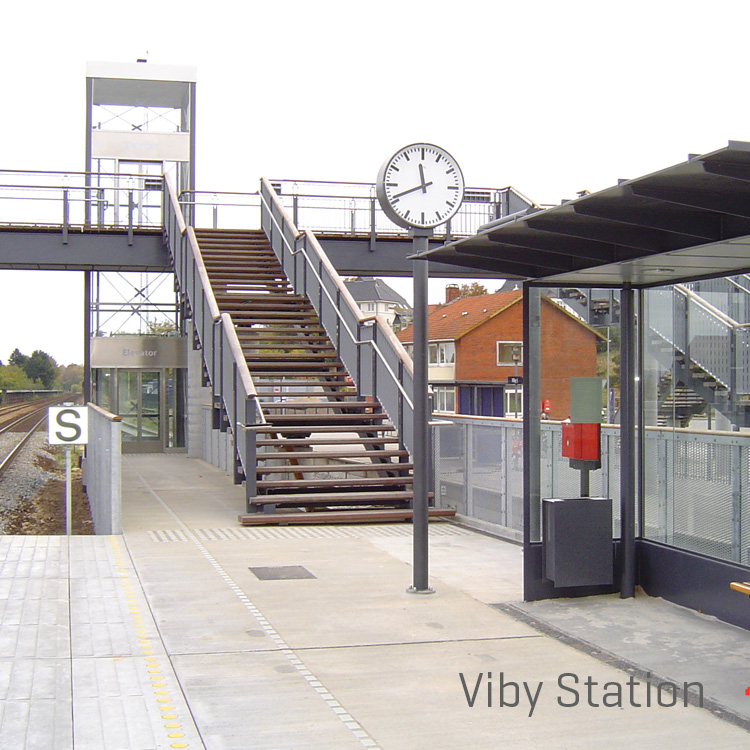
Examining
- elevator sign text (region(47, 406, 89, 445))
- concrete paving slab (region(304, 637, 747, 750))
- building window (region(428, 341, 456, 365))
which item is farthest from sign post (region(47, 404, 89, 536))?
building window (region(428, 341, 456, 365))

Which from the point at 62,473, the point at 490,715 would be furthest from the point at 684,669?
the point at 62,473

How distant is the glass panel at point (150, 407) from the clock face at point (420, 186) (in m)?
20.2

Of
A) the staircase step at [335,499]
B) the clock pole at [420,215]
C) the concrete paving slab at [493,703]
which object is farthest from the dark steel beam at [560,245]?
the staircase step at [335,499]

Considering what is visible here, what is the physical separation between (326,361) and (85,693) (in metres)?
11.4

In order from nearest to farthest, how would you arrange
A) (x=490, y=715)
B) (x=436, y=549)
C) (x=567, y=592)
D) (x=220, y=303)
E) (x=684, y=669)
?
(x=490, y=715), (x=684, y=669), (x=567, y=592), (x=436, y=549), (x=220, y=303)

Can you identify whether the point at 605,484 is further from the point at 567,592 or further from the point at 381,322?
the point at 381,322

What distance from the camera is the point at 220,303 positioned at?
18531 mm

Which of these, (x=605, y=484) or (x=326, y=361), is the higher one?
(x=326, y=361)

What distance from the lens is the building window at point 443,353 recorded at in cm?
6359

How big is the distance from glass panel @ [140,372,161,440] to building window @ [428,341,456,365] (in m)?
36.2

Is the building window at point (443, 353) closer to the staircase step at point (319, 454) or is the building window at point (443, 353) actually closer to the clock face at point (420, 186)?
the staircase step at point (319, 454)

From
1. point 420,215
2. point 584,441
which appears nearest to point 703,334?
point 584,441

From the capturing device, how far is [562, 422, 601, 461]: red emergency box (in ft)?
28.4

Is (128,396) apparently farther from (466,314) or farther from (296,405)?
(466,314)
